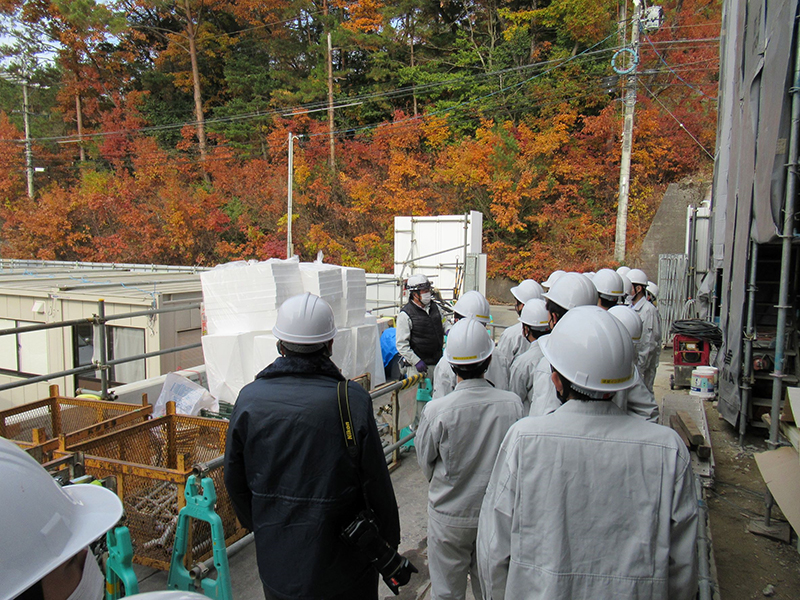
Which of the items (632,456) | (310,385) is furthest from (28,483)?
(632,456)

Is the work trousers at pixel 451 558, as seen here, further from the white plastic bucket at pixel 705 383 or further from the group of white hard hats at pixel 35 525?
the white plastic bucket at pixel 705 383

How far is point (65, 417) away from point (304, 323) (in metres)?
3.35

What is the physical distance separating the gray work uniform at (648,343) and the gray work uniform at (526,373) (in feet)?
7.10

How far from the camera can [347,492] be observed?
2.15m

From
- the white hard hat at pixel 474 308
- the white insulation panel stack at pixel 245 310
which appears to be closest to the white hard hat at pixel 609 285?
the white hard hat at pixel 474 308

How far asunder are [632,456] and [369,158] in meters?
27.9

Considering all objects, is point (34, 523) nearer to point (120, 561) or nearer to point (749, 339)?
point (120, 561)

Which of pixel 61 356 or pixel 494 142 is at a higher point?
pixel 494 142

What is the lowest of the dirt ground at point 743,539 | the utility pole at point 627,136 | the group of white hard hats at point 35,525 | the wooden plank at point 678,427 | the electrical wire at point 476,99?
the dirt ground at point 743,539

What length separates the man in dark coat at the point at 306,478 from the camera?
211 centimetres

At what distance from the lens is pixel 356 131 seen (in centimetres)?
2973

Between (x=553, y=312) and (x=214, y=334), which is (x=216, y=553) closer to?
(x=553, y=312)

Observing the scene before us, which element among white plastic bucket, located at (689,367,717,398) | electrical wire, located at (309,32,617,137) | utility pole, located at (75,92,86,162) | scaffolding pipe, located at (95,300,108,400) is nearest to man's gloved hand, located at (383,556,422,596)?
scaffolding pipe, located at (95,300,108,400)

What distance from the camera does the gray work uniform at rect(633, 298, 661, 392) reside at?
572 cm
